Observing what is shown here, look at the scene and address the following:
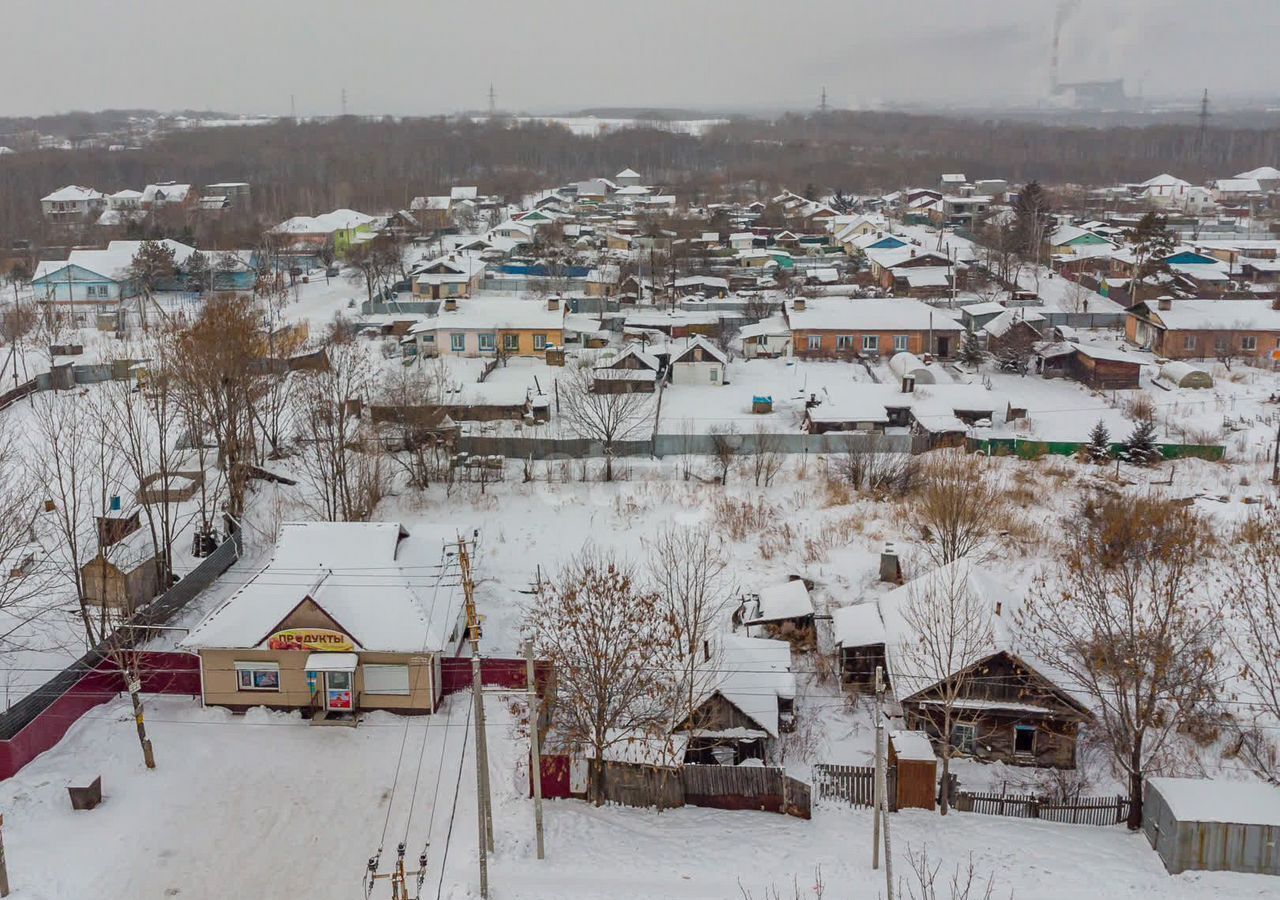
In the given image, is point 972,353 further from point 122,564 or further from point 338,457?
point 122,564

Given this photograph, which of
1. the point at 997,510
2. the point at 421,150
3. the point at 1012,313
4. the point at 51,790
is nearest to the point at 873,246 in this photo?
the point at 1012,313

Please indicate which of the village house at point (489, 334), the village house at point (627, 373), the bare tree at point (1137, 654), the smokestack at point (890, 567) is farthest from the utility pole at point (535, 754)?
the village house at point (489, 334)

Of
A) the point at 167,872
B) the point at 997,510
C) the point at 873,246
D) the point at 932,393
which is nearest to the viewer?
the point at 167,872

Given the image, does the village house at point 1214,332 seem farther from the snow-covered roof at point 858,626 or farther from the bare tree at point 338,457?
the bare tree at point 338,457

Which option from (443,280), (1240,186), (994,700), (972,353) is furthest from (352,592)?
(1240,186)

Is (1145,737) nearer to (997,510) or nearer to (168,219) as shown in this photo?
(997,510)

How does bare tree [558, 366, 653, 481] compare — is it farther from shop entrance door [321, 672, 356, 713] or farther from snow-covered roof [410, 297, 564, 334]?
shop entrance door [321, 672, 356, 713]
